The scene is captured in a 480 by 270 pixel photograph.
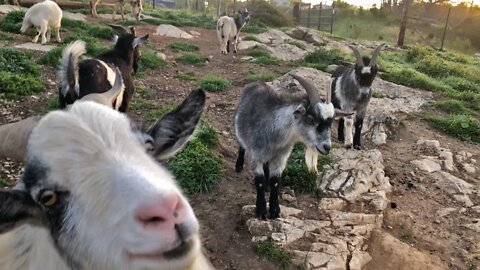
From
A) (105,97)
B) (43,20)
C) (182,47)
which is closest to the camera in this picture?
(105,97)

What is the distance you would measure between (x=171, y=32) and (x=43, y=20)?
5755 mm

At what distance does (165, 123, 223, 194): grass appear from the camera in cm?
558

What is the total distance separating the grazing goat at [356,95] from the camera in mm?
7793

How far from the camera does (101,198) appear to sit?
1.84 m

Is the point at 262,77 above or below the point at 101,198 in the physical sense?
below

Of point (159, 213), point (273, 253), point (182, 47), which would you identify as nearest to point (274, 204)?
point (273, 253)

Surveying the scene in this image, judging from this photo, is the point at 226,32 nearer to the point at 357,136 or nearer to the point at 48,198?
the point at 357,136

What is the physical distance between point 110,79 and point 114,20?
41.2ft

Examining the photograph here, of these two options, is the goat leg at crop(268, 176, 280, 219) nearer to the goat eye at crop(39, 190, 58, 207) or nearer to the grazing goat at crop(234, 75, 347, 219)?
the grazing goat at crop(234, 75, 347, 219)

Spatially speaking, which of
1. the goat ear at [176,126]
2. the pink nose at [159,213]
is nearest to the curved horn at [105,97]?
the goat ear at [176,126]

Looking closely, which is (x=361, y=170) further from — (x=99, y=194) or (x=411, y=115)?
(x=99, y=194)

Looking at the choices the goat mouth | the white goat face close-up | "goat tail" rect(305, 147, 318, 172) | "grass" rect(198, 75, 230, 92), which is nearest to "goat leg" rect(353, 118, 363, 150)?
"goat tail" rect(305, 147, 318, 172)

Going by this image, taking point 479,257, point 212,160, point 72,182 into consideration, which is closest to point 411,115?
point 479,257

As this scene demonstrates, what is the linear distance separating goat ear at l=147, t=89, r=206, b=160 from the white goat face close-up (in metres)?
0.32
